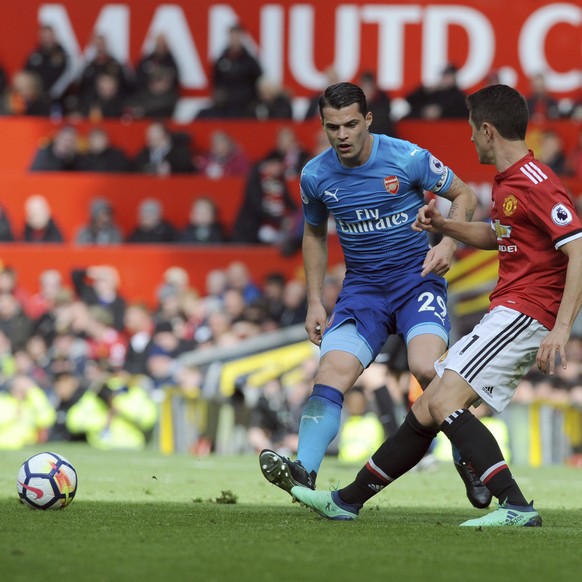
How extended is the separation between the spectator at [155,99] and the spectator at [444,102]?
11.9ft

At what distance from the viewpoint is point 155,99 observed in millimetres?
19812

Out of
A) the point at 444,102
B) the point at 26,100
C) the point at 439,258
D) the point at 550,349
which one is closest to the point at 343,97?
the point at 439,258

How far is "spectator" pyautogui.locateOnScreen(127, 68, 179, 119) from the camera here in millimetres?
19766

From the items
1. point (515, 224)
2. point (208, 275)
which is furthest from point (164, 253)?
point (515, 224)

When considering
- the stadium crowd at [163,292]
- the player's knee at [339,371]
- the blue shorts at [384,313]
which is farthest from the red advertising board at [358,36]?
the player's knee at [339,371]

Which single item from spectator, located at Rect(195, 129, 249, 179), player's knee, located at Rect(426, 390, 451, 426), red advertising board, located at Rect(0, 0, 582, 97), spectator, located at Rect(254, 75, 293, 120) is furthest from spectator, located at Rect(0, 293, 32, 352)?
player's knee, located at Rect(426, 390, 451, 426)

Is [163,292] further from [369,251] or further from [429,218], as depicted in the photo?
[429,218]

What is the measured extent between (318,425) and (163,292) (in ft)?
32.0

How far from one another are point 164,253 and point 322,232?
963 centimetres

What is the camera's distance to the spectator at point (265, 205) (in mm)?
16953

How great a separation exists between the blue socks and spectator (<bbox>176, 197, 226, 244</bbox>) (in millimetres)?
10241

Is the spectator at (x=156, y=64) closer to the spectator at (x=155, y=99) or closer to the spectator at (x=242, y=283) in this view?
the spectator at (x=155, y=99)

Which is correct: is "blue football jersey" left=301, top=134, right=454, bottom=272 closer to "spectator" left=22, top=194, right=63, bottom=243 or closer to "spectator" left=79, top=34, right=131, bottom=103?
"spectator" left=22, top=194, right=63, bottom=243

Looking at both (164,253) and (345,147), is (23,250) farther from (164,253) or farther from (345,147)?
(345,147)
